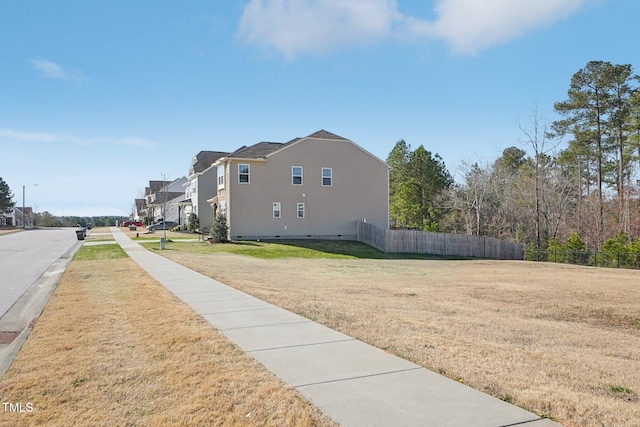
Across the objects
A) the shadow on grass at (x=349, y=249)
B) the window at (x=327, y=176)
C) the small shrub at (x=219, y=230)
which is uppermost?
the window at (x=327, y=176)

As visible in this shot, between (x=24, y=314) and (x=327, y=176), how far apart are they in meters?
29.2

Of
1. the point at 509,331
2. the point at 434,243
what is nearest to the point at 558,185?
the point at 434,243

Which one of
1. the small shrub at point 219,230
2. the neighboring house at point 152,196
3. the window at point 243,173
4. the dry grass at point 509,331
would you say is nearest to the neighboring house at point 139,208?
the neighboring house at point 152,196

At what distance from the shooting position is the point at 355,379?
16.4 feet

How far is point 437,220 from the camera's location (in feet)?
183

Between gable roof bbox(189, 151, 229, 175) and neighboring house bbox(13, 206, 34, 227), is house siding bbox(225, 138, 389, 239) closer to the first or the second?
gable roof bbox(189, 151, 229, 175)

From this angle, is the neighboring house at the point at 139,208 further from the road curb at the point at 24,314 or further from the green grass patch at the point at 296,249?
the road curb at the point at 24,314

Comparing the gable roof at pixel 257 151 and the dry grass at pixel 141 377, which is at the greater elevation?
the gable roof at pixel 257 151

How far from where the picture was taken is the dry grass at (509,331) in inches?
188

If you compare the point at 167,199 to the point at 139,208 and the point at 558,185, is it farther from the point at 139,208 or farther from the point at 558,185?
the point at 558,185

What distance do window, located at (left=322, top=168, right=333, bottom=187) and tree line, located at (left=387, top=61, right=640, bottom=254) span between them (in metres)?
14.0

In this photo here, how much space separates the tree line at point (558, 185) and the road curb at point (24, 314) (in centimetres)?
3204

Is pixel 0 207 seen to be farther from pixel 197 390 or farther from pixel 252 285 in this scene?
pixel 197 390

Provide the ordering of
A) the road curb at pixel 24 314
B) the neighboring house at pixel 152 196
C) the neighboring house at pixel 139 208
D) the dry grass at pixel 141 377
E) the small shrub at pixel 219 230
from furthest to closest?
the neighboring house at pixel 139 208
the neighboring house at pixel 152 196
the small shrub at pixel 219 230
the road curb at pixel 24 314
the dry grass at pixel 141 377
